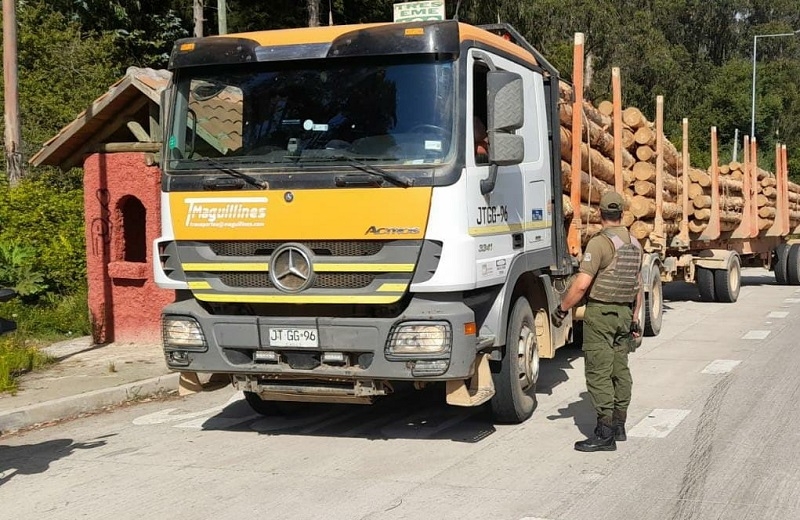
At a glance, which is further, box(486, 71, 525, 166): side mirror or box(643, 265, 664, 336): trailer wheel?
box(643, 265, 664, 336): trailer wheel

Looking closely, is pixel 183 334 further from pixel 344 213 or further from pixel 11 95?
pixel 11 95

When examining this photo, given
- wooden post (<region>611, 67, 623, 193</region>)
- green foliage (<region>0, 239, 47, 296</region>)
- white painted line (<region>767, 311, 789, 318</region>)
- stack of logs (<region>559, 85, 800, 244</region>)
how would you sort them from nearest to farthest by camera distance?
stack of logs (<region>559, 85, 800, 244</region>) < wooden post (<region>611, 67, 623, 193</region>) < green foliage (<region>0, 239, 47, 296</region>) < white painted line (<region>767, 311, 789, 318</region>)

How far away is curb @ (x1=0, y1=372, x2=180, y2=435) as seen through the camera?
8.08 metres

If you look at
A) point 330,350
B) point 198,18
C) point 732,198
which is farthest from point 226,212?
point 198,18

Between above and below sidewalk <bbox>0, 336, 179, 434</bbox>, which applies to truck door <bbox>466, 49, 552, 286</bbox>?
above

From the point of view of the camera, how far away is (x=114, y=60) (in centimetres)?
3088

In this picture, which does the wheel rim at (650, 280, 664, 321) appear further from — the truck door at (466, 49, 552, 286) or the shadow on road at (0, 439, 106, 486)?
the shadow on road at (0, 439, 106, 486)

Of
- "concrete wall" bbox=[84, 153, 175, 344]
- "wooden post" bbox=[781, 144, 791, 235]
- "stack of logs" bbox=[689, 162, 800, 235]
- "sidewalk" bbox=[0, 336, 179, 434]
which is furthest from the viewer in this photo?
"wooden post" bbox=[781, 144, 791, 235]

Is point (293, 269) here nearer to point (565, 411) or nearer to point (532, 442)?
point (532, 442)

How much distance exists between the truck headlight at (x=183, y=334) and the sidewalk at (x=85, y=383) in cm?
202

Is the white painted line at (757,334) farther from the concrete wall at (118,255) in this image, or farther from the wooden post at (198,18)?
the wooden post at (198,18)

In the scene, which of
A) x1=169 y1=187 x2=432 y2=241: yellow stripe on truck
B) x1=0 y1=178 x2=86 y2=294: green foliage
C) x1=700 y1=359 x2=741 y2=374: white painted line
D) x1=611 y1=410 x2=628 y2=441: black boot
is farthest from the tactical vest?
x1=0 y1=178 x2=86 y2=294: green foliage

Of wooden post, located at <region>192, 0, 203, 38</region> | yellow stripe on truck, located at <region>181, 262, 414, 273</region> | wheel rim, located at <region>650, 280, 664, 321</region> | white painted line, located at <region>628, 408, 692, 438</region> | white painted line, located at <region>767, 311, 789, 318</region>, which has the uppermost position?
wooden post, located at <region>192, 0, 203, 38</region>

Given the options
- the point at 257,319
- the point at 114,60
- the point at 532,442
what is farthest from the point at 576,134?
the point at 114,60
